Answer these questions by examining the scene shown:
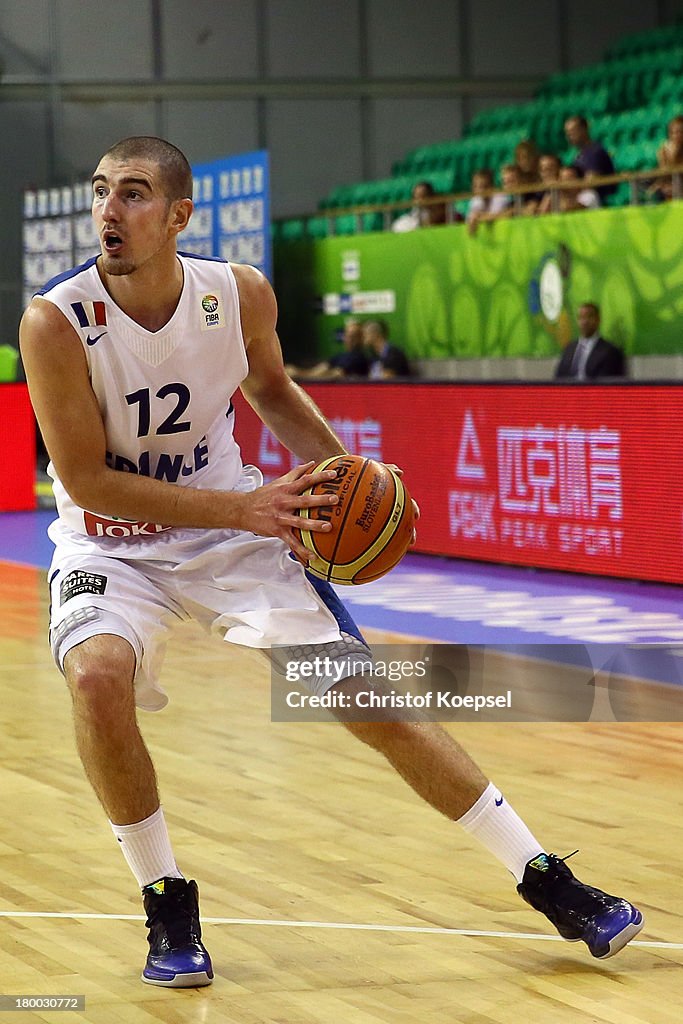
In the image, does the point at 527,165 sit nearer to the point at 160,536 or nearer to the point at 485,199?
the point at 485,199

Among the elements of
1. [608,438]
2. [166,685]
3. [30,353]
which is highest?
[30,353]

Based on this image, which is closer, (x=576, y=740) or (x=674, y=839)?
(x=674, y=839)

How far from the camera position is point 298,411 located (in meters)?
3.88

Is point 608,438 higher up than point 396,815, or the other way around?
point 608,438

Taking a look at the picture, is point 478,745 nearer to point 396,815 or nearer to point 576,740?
point 576,740

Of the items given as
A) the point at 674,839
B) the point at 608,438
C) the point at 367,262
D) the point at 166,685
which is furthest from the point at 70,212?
the point at 674,839

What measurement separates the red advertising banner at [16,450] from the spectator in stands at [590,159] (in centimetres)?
492

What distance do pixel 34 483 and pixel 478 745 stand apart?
9.71m

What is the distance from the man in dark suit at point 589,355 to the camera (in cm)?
1189

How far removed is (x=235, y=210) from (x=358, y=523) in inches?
502

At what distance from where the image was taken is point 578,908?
11.4 feet

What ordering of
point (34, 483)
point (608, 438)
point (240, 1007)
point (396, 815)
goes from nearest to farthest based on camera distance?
point (240, 1007)
point (396, 815)
point (608, 438)
point (34, 483)

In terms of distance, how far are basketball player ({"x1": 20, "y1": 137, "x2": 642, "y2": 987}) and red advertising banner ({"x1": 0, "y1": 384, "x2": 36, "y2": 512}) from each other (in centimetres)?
1108

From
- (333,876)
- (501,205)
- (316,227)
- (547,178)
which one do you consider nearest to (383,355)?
(501,205)
